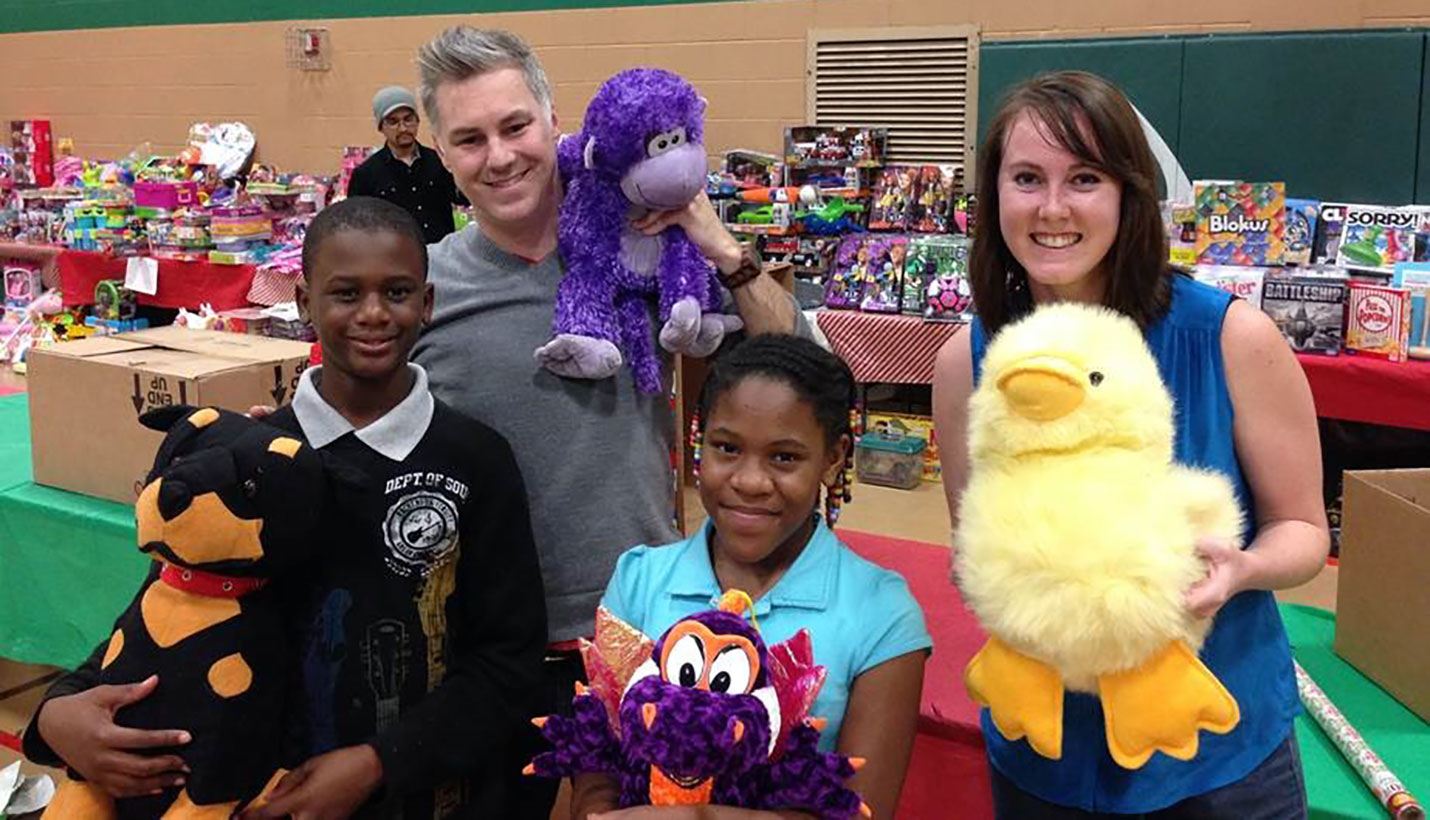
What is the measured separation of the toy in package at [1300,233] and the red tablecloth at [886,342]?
117 centimetres

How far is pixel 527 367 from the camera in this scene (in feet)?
5.49

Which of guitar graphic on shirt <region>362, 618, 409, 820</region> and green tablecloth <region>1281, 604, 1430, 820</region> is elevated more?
guitar graphic on shirt <region>362, 618, 409, 820</region>

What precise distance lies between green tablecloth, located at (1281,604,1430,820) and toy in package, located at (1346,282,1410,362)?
1.81 meters

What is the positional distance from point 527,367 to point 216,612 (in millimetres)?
515

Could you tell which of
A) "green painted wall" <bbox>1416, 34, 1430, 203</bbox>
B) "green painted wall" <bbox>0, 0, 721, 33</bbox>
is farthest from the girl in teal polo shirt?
"green painted wall" <bbox>0, 0, 721, 33</bbox>

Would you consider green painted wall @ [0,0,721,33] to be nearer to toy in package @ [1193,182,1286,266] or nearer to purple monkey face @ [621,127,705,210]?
toy in package @ [1193,182,1286,266]

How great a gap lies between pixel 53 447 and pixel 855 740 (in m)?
2.04

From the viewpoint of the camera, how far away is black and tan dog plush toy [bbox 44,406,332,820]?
1366 millimetres

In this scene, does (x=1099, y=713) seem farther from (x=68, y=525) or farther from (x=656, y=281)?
(x=68, y=525)

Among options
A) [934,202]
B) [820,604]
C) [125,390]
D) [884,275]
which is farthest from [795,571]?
[934,202]

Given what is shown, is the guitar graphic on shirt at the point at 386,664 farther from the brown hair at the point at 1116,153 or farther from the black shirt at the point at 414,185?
the black shirt at the point at 414,185

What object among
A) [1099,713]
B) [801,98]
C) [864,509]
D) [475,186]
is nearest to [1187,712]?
[1099,713]

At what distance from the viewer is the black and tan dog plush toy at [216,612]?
137cm

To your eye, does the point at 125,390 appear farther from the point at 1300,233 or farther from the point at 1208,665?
the point at 1300,233
